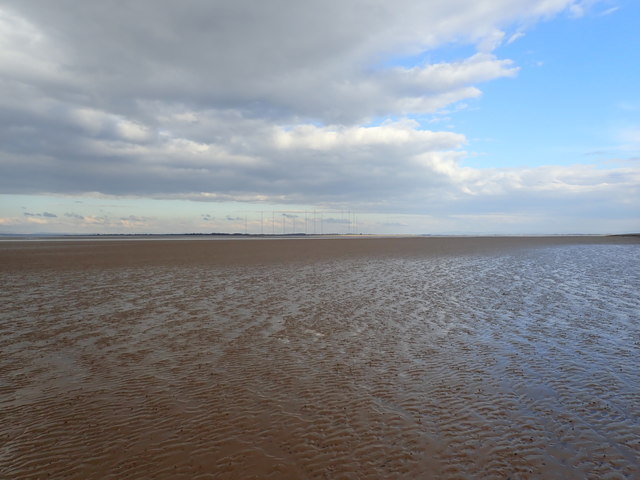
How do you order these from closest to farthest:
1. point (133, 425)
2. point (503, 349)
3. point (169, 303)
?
point (133, 425)
point (503, 349)
point (169, 303)

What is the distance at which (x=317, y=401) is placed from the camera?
6.82 meters

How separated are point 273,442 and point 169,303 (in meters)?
11.4

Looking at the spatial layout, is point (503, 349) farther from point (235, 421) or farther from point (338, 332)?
point (235, 421)

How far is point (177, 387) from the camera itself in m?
7.46

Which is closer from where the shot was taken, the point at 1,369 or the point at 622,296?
the point at 1,369

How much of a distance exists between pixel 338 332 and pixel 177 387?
16.8ft

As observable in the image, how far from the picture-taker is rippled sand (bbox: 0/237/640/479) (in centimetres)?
506

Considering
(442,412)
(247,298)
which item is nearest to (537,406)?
(442,412)

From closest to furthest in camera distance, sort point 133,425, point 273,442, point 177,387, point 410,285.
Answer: point 273,442
point 133,425
point 177,387
point 410,285

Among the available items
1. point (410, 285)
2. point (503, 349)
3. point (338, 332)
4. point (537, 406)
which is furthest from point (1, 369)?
point (410, 285)

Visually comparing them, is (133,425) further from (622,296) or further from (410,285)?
(622,296)

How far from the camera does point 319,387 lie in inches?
293

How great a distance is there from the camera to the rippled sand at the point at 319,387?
199 inches

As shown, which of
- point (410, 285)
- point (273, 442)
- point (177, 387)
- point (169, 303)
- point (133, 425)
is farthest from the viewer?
→ point (410, 285)
